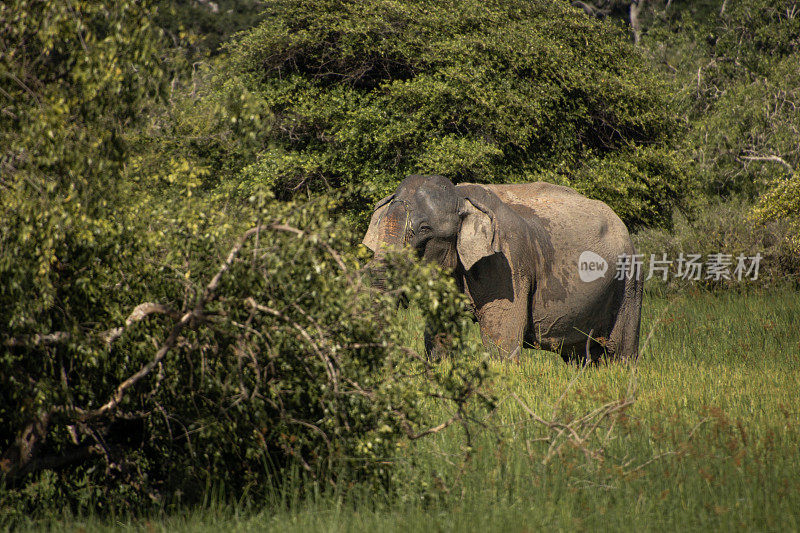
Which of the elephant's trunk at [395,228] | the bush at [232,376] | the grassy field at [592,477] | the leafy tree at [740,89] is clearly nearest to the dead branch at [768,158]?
the leafy tree at [740,89]

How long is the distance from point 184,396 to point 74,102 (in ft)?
6.28

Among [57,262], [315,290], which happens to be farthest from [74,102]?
[315,290]

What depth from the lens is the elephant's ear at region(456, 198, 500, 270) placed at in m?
8.43

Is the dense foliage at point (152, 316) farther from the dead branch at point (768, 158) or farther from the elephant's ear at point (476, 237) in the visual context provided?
the dead branch at point (768, 158)

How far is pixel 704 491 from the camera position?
210 inches

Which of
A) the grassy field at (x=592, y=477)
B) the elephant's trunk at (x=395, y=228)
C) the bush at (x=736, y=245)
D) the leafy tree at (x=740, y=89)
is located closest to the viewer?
the grassy field at (x=592, y=477)

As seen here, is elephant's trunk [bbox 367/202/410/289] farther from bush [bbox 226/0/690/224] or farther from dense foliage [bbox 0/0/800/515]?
bush [bbox 226/0/690/224]

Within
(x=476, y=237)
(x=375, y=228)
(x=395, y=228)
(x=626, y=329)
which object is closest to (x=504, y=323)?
(x=476, y=237)

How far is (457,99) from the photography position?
16406 mm

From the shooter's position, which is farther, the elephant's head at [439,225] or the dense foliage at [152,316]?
the elephant's head at [439,225]

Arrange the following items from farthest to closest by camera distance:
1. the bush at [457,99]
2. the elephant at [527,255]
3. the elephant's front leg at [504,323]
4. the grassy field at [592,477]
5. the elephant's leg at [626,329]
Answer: the bush at [457,99] → the elephant's leg at [626,329] → the elephant's front leg at [504,323] → the elephant at [527,255] → the grassy field at [592,477]

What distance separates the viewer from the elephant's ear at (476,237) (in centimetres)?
843

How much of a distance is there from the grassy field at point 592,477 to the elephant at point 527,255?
41.2 inches

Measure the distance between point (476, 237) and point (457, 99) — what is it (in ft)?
27.8
